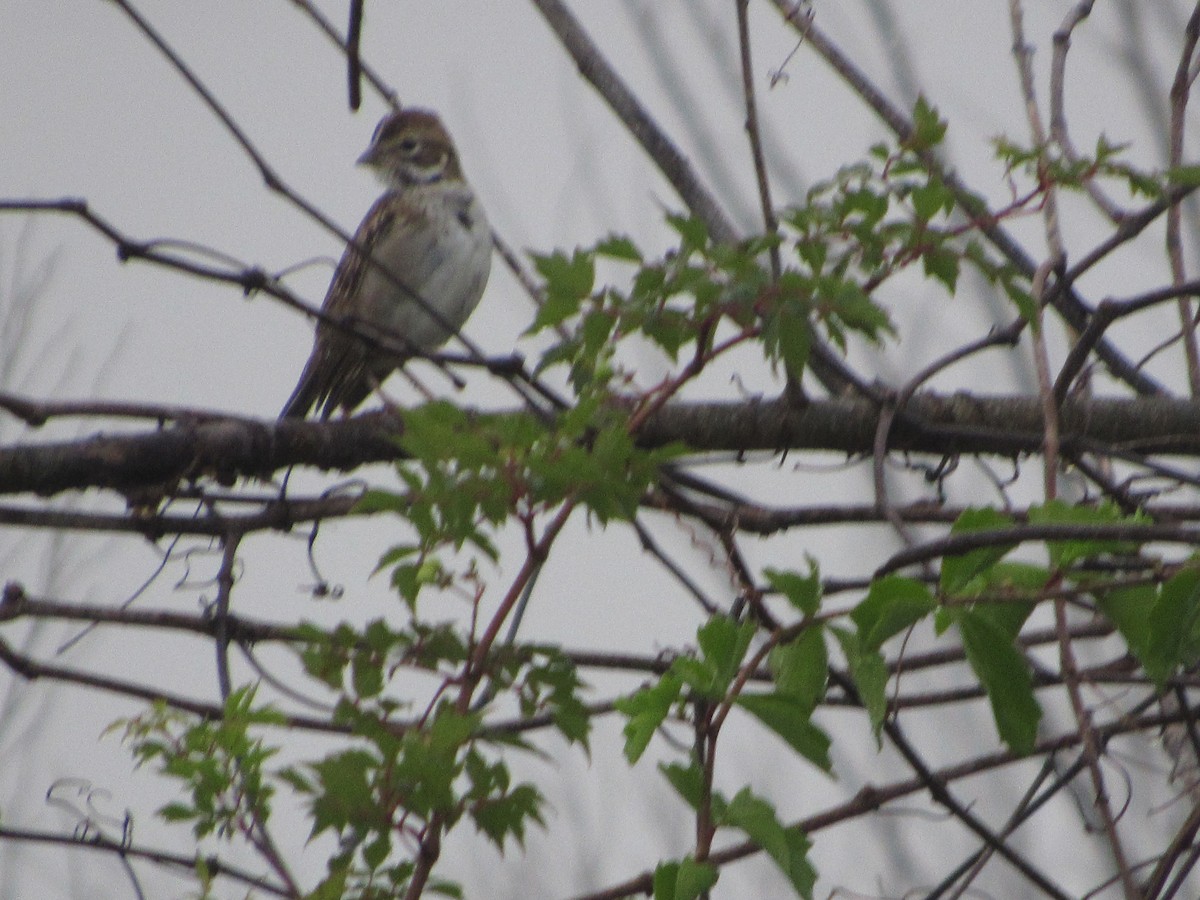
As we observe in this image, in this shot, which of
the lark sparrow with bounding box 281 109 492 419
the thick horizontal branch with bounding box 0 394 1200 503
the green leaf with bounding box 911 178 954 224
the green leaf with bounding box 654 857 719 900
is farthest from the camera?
the lark sparrow with bounding box 281 109 492 419

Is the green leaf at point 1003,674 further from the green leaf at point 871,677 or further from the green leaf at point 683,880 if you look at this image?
the green leaf at point 683,880

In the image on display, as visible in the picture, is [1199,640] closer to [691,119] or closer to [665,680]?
[665,680]

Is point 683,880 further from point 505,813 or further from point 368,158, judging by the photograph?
point 368,158

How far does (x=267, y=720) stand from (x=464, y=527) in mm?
346

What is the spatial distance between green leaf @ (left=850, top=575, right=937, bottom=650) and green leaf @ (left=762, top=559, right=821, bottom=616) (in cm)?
4

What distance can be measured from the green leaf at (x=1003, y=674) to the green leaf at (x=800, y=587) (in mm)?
124

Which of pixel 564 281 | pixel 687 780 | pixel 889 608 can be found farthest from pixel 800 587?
pixel 564 281

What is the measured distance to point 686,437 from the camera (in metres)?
2.44

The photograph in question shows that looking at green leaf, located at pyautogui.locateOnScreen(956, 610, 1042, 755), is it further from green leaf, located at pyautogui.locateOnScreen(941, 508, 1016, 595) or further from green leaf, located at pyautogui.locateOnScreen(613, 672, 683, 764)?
green leaf, located at pyautogui.locateOnScreen(613, 672, 683, 764)

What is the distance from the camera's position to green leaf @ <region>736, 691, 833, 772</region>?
1.25 metres

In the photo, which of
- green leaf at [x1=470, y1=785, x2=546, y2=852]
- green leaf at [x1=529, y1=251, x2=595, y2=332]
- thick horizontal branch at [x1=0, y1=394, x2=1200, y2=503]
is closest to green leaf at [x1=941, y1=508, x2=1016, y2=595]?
green leaf at [x1=470, y1=785, x2=546, y2=852]

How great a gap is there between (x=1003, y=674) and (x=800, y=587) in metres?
0.19

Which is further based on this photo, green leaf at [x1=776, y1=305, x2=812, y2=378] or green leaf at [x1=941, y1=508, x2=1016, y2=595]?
green leaf at [x1=776, y1=305, x2=812, y2=378]

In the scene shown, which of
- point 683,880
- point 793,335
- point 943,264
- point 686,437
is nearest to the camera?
point 683,880
